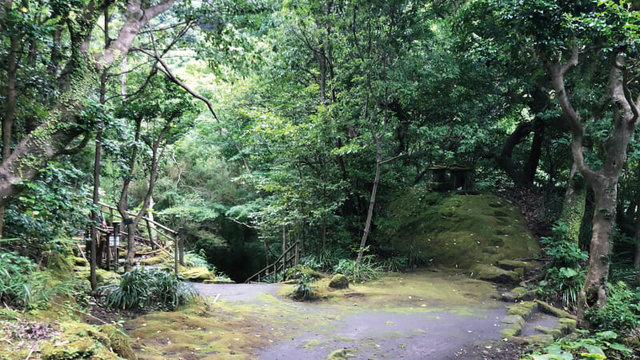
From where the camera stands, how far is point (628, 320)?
4.60 m

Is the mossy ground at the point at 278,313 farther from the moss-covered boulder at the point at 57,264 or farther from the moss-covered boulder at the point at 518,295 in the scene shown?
the moss-covered boulder at the point at 57,264

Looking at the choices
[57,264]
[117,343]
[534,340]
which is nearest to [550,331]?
[534,340]

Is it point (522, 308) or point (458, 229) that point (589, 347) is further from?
point (458, 229)

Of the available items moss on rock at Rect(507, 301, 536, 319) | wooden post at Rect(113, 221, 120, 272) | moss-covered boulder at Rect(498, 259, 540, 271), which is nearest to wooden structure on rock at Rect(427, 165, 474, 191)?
moss-covered boulder at Rect(498, 259, 540, 271)

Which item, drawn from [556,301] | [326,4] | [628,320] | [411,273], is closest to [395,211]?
[411,273]

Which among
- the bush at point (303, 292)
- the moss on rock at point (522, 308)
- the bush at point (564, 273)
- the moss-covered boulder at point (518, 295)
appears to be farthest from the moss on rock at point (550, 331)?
the bush at point (303, 292)

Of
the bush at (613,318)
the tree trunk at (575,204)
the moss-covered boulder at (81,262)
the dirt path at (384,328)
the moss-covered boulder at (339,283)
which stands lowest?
the dirt path at (384,328)

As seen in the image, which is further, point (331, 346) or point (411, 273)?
point (411, 273)

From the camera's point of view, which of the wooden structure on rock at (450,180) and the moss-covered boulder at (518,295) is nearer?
the moss-covered boulder at (518,295)

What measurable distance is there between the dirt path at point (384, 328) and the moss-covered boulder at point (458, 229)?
2.19 metres

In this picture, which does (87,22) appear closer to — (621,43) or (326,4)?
(326,4)

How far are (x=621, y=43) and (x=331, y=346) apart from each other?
17.2 feet

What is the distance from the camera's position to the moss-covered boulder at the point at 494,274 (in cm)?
820

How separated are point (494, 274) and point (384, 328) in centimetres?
427
